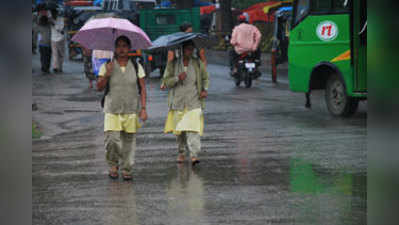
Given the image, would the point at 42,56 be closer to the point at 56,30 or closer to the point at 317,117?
the point at 56,30

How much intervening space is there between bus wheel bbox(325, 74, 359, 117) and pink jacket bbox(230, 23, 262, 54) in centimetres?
614

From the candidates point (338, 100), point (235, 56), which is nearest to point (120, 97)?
point (338, 100)

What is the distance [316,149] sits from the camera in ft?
33.0

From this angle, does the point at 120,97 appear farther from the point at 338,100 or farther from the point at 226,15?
the point at 226,15

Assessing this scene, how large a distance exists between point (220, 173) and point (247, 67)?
1207cm

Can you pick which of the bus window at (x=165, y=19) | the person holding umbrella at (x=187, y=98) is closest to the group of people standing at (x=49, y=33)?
the bus window at (x=165, y=19)

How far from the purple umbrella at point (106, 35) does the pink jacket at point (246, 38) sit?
11.6 m

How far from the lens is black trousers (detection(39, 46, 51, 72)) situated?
79.7ft

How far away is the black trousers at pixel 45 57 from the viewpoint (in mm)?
24297

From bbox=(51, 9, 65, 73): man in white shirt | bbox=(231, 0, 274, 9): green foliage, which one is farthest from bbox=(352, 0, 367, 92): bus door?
bbox=(231, 0, 274, 9): green foliage

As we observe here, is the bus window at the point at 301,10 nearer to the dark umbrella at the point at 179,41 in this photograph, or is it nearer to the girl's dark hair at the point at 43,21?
the dark umbrella at the point at 179,41

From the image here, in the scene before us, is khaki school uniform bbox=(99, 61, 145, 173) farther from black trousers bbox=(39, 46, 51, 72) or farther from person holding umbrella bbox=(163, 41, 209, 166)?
black trousers bbox=(39, 46, 51, 72)
